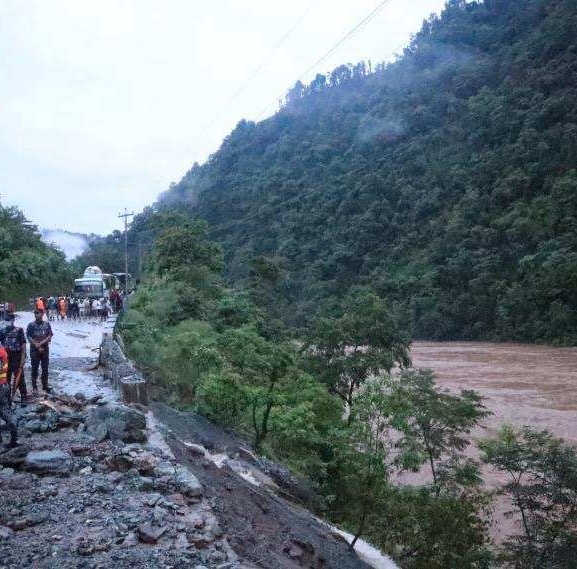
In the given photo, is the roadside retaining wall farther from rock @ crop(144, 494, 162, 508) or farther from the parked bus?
the parked bus

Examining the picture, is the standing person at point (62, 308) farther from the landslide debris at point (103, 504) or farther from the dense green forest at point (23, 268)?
the landslide debris at point (103, 504)

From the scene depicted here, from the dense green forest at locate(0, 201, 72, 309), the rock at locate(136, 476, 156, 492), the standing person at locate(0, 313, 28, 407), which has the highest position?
the dense green forest at locate(0, 201, 72, 309)

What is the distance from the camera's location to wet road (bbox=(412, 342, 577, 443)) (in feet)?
79.3

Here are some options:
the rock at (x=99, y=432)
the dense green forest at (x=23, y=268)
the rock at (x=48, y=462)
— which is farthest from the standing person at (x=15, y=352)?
the dense green forest at (x=23, y=268)

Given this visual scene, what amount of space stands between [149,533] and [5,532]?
1358 mm

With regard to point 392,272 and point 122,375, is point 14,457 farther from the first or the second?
point 392,272

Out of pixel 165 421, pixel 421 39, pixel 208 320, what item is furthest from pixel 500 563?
pixel 421 39

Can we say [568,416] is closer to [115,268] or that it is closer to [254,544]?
[254,544]

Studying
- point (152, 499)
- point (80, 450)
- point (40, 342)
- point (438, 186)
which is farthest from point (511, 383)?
point (438, 186)

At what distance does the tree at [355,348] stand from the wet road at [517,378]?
5.18 meters

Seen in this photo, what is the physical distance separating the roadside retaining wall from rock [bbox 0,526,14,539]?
4.61m

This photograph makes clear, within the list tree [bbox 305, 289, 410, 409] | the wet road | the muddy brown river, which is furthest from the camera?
the wet road

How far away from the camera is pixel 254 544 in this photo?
7.38 meters

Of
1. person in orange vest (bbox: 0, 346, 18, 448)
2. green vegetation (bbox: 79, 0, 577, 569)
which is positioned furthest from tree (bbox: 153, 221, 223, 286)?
person in orange vest (bbox: 0, 346, 18, 448)
